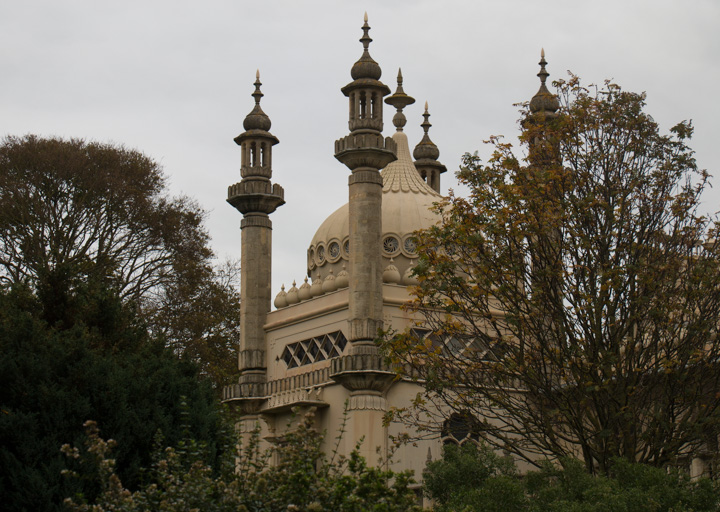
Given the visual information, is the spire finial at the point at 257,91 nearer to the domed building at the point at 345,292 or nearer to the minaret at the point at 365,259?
the domed building at the point at 345,292

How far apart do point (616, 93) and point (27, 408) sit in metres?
13.1

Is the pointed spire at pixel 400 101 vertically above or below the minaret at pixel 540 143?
above

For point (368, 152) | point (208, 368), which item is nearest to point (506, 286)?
point (368, 152)

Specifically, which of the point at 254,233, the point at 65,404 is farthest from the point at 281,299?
the point at 65,404

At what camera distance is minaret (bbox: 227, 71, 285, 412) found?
3594cm

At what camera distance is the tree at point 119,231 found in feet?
134

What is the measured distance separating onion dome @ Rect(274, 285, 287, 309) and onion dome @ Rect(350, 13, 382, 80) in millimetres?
Result: 7038

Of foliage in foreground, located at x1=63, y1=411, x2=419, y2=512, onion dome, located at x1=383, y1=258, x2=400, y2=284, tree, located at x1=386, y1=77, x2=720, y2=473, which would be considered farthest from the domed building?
foliage in foreground, located at x1=63, y1=411, x2=419, y2=512

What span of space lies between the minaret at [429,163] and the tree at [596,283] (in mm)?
21463

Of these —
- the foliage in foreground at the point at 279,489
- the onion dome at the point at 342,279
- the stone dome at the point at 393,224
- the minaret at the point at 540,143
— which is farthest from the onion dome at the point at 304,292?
the foliage in foreground at the point at 279,489

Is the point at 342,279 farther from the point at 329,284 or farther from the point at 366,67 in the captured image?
the point at 366,67

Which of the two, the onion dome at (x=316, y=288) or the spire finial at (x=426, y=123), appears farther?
the spire finial at (x=426, y=123)

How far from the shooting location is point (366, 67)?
33.5 metres

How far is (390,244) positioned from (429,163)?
10.1m
